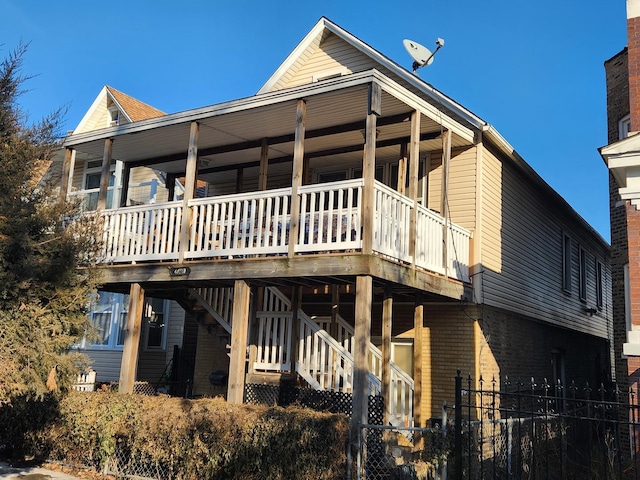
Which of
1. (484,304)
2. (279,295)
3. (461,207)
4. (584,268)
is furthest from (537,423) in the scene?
(584,268)

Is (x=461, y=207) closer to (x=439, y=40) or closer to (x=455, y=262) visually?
(x=455, y=262)

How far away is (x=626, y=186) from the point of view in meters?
8.27

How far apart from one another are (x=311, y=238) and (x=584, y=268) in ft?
47.4

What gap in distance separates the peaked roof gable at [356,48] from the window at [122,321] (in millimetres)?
7620

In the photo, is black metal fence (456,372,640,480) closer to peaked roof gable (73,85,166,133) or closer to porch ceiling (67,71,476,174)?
porch ceiling (67,71,476,174)

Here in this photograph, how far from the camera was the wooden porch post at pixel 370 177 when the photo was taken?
9633mm

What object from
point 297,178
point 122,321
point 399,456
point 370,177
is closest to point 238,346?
point 297,178

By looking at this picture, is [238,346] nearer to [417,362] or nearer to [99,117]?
[417,362]

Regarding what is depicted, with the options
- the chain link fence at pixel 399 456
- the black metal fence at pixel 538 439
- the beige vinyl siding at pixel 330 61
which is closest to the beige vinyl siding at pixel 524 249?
the black metal fence at pixel 538 439

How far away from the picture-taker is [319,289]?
14000 millimetres

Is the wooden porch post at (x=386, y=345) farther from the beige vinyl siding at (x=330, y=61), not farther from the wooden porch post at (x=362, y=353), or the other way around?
the beige vinyl siding at (x=330, y=61)

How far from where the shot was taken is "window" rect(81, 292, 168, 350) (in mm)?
19203

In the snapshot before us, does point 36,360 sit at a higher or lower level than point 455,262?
lower

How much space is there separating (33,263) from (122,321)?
1174 cm
